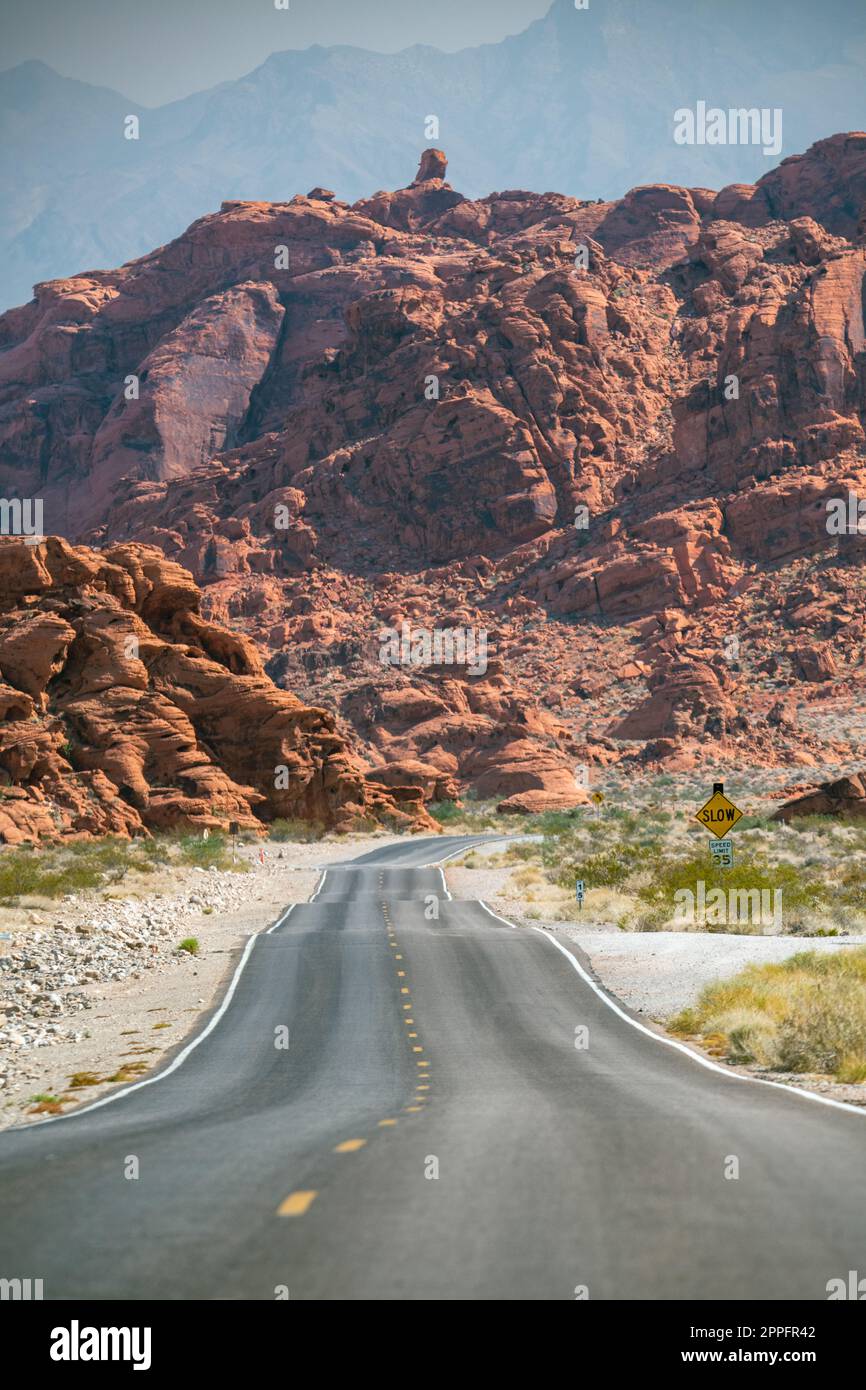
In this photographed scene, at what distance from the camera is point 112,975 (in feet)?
85.8

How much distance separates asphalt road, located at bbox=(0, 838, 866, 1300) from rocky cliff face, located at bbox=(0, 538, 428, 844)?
34382 millimetres

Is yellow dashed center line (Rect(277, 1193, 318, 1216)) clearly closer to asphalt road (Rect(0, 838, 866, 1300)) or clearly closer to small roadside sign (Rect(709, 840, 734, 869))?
asphalt road (Rect(0, 838, 866, 1300))

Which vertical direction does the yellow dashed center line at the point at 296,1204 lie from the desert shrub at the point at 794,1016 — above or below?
above

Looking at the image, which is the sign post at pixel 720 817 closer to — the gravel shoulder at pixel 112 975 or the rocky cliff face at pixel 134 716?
the gravel shoulder at pixel 112 975

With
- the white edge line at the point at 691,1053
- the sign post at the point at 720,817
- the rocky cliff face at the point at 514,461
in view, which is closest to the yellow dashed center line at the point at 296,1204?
the white edge line at the point at 691,1053

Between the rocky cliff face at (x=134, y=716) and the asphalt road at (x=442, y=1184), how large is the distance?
34.4 m

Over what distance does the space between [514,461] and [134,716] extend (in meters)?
65.3

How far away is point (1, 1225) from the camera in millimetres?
7785

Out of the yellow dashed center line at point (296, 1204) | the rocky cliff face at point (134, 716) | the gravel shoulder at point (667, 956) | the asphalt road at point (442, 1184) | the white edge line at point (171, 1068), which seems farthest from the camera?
the rocky cliff face at point (134, 716)

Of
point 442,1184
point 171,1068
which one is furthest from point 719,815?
point 442,1184

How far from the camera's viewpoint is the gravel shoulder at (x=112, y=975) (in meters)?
17.0

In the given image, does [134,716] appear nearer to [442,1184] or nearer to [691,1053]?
[691,1053]

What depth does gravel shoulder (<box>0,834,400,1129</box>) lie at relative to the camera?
17.0 metres

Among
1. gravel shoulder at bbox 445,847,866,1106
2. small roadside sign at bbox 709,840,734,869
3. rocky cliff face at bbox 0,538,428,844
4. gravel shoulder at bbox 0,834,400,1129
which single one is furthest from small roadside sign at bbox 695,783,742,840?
rocky cliff face at bbox 0,538,428,844
